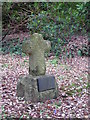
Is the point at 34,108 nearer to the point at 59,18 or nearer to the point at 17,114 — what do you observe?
the point at 17,114

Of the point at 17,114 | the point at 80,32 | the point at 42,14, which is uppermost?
the point at 42,14

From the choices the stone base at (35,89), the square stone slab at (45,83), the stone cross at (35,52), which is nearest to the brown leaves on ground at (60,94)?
the stone base at (35,89)

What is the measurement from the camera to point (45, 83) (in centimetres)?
488

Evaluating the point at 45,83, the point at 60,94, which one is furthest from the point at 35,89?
the point at 60,94

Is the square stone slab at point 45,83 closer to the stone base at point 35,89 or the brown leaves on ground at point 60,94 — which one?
the stone base at point 35,89

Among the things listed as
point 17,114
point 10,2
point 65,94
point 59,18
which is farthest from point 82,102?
point 10,2

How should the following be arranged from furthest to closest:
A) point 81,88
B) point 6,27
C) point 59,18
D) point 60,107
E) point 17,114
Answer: point 6,27
point 59,18
point 81,88
point 60,107
point 17,114

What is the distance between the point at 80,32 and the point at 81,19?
0.55 metres

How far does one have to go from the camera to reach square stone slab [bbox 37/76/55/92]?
189 inches

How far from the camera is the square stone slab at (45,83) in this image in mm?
4793

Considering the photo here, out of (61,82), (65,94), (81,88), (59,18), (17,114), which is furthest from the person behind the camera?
(59,18)

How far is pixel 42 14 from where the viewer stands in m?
10.2

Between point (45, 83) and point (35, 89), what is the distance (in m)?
0.25

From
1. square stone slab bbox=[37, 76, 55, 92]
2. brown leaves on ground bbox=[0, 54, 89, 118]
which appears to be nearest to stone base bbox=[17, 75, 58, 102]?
square stone slab bbox=[37, 76, 55, 92]
